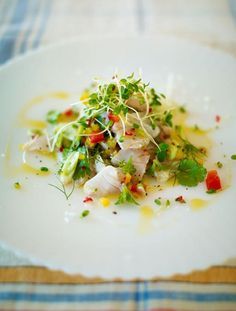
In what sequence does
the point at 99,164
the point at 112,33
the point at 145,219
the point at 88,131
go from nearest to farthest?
the point at 145,219 → the point at 99,164 → the point at 88,131 → the point at 112,33

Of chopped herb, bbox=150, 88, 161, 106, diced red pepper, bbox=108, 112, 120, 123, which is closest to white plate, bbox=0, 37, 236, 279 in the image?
chopped herb, bbox=150, 88, 161, 106

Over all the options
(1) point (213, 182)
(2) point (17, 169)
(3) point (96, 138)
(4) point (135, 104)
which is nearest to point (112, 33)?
(4) point (135, 104)

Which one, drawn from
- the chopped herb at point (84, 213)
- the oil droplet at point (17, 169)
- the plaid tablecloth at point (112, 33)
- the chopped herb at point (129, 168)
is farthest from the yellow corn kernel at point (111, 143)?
the plaid tablecloth at point (112, 33)

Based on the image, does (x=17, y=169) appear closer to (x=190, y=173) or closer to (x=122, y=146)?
(x=122, y=146)

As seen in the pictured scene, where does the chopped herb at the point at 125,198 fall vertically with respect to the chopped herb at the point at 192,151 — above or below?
below

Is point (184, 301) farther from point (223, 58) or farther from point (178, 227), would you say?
point (223, 58)

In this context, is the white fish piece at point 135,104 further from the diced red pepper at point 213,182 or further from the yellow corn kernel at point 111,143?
the diced red pepper at point 213,182
